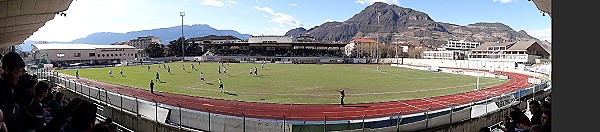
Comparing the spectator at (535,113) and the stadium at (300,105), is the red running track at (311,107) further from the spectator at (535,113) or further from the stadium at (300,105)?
the spectator at (535,113)

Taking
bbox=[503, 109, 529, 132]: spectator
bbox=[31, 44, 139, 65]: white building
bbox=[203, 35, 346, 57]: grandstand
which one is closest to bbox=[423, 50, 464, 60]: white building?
bbox=[203, 35, 346, 57]: grandstand

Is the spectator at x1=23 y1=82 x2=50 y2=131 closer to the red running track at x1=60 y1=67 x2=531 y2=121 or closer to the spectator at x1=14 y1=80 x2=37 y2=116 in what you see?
the spectator at x1=14 y1=80 x2=37 y2=116

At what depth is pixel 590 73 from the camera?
1115 mm

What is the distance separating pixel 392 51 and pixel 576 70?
11907 centimetres

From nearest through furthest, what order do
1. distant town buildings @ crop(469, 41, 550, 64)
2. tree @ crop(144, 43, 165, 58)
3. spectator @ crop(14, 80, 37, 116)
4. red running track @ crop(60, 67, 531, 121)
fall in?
spectator @ crop(14, 80, 37, 116)
red running track @ crop(60, 67, 531, 121)
distant town buildings @ crop(469, 41, 550, 64)
tree @ crop(144, 43, 165, 58)

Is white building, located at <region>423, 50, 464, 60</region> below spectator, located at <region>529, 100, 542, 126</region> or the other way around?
the other way around

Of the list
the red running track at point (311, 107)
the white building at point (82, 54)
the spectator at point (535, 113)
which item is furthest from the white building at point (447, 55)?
the spectator at point (535, 113)

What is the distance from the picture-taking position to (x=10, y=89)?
4461 mm

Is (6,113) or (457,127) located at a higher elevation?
(6,113)

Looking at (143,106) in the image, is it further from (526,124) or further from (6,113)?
(526,124)

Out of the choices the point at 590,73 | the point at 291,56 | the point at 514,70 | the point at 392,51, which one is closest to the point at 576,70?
the point at 590,73

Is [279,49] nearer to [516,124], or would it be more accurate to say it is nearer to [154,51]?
[154,51]

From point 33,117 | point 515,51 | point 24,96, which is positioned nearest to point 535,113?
point 33,117

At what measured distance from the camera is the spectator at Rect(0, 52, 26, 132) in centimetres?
397
